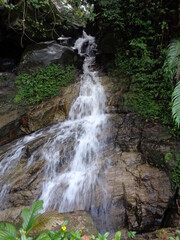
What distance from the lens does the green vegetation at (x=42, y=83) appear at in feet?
20.8

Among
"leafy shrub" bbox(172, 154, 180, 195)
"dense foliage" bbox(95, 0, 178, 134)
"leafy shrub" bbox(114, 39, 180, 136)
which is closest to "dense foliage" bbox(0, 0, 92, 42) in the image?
"dense foliage" bbox(95, 0, 178, 134)

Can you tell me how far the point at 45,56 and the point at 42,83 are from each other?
1367 millimetres

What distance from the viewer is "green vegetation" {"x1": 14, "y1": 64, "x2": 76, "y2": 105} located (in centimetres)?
633

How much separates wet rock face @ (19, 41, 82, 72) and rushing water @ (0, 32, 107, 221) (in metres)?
1.73

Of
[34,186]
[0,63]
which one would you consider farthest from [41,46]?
[34,186]

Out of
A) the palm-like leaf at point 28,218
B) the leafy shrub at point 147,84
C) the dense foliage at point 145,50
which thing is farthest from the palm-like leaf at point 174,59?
the palm-like leaf at point 28,218

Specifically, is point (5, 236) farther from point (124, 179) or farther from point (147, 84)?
point (147, 84)

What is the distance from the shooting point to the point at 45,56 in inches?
284

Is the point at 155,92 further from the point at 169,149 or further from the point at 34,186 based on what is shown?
the point at 34,186

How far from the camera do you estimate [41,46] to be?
7.60 m

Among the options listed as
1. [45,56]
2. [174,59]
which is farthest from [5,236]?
[45,56]

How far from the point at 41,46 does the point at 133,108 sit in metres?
5.07

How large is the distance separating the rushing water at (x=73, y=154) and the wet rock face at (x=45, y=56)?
5.67 feet

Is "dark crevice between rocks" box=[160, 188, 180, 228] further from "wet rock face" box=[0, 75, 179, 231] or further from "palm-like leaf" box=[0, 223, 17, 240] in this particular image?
"palm-like leaf" box=[0, 223, 17, 240]
